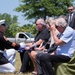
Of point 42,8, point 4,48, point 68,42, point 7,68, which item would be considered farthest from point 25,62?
point 42,8

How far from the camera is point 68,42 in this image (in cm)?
657

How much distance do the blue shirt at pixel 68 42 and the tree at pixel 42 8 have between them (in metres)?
38.1

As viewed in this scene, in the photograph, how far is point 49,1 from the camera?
46344 mm

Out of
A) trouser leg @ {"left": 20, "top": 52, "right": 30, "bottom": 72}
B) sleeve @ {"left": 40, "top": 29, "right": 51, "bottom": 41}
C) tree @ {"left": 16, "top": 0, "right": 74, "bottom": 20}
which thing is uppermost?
sleeve @ {"left": 40, "top": 29, "right": 51, "bottom": 41}

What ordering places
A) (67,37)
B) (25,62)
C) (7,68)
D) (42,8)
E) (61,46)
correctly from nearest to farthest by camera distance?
1. (67,37)
2. (61,46)
3. (7,68)
4. (25,62)
5. (42,8)

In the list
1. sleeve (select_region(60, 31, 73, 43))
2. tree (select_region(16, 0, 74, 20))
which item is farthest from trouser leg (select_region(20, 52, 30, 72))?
tree (select_region(16, 0, 74, 20))

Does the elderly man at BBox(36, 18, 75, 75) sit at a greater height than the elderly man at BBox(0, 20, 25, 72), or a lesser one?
greater

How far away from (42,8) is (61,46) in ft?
129

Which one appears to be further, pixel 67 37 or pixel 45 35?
pixel 45 35

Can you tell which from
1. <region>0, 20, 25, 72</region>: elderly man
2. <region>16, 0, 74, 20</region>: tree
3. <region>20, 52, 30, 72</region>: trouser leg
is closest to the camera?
<region>0, 20, 25, 72</region>: elderly man

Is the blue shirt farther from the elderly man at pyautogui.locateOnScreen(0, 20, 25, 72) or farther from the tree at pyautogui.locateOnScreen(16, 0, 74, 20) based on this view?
the tree at pyautogui.locateOnScreen(16, 0, 74, 20)

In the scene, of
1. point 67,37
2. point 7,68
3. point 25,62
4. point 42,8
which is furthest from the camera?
point 42,8

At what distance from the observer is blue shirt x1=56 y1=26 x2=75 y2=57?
648 centimetres

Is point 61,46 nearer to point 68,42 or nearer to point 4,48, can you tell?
point 68,42
